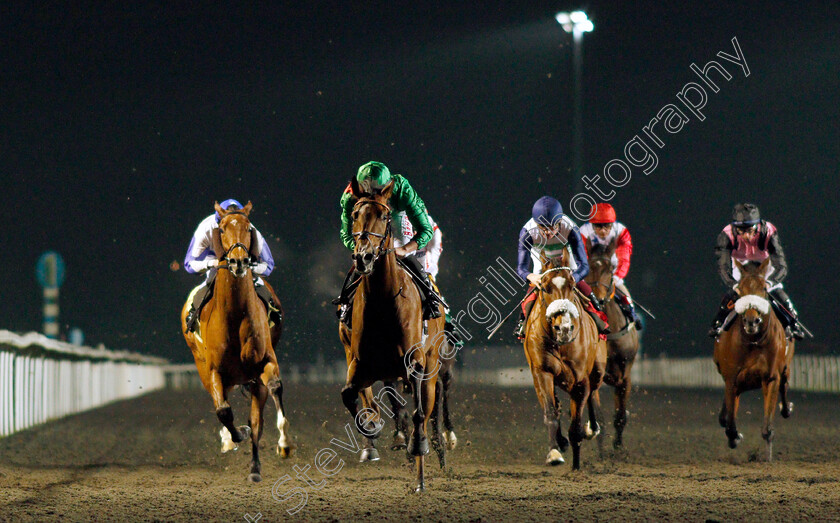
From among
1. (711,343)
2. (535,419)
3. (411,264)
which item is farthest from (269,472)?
(711,343)

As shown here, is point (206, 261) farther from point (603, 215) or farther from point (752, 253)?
point (752, 253)

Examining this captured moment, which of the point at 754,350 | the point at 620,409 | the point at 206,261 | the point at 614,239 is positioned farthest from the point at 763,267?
the point at 206,261

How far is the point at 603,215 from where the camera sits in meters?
11.9

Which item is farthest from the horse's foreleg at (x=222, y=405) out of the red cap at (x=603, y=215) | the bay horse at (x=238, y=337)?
the red cap at (x=603, y=215)

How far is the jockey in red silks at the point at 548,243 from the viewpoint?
10.1m

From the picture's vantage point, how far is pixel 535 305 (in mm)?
10258

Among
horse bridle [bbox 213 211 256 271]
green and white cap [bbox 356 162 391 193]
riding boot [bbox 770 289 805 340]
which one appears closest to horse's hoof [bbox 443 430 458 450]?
horse bridle [bbox 213 211 256 271]

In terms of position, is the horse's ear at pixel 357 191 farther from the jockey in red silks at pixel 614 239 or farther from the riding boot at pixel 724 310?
the riding boot at pixel 724 310

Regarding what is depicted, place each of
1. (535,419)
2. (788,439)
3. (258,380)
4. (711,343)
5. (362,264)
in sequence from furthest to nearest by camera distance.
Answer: (711,343) → (535,419) → (788,439) → (258,380) → (362,264)

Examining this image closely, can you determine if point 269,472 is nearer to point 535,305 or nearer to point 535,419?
point 535,305

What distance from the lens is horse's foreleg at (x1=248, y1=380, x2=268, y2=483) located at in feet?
30.8

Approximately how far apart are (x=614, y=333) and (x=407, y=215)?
4.05 m

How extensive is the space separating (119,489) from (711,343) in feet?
118

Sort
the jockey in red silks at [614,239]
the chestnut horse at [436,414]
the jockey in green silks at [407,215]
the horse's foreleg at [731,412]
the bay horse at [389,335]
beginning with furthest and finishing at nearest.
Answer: the jockey in red silks at [614,239] → the horse's foreleg at [731,412] → the chestnut horse at [436,414] → the bay horse at [389,335] → the jockey in green silks at [407,215]
